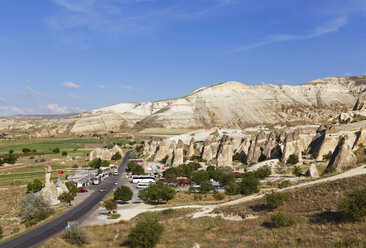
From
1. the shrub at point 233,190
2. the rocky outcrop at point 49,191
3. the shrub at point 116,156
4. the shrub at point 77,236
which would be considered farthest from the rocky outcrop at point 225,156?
the shrub at point 77,236

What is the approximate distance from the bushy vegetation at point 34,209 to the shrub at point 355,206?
28.7 m

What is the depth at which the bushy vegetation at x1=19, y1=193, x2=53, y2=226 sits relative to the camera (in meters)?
33.5

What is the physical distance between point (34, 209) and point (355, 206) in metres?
31.6

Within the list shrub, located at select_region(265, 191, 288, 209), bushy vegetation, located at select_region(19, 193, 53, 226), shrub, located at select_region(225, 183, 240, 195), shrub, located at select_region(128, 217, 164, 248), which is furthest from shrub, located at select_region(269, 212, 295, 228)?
bushy vegetation, located at select_region(19, 193, 53, 226)

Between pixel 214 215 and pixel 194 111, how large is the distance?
163 metres

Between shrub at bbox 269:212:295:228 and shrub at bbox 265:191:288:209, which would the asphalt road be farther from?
shrub at bbox 265:191:288:209

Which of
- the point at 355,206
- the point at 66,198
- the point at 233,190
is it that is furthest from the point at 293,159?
the point at 66,198

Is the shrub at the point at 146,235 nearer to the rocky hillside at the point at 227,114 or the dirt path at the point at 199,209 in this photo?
the dirt path at the point at 199,209

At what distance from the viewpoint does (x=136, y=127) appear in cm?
19000

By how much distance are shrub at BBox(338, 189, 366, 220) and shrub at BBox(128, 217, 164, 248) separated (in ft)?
40.3

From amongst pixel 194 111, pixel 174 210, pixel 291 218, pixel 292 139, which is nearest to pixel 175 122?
pixel 194 111

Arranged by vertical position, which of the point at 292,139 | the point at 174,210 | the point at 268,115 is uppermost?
the point at 268,115

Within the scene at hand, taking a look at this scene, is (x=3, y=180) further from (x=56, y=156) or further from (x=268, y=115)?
(x=268, y=115)

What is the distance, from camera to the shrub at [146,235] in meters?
21.7
